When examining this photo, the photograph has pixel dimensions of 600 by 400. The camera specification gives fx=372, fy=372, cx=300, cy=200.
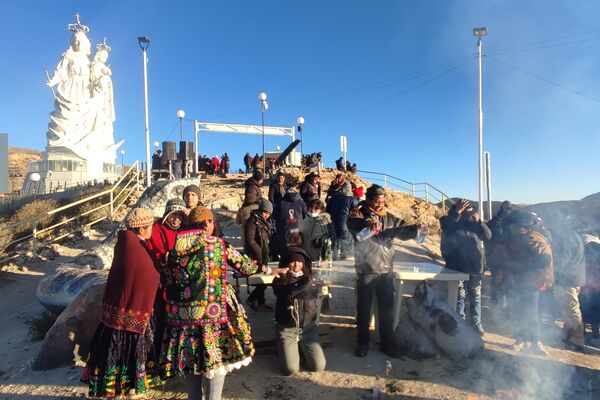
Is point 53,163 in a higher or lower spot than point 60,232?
higher

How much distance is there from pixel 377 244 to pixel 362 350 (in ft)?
3.63

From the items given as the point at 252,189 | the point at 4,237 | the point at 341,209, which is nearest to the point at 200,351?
the point at 252,189

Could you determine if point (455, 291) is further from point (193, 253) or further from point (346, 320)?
point (193, 253)

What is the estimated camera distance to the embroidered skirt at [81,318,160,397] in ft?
7.87

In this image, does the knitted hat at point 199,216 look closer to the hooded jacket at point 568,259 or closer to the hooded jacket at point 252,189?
the hooded jacket at point 252,189

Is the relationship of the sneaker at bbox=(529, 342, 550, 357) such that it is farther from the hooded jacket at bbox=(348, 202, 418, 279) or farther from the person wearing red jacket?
the person wearing red jacket

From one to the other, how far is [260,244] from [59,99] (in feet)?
87.9

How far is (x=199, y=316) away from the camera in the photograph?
2406 millimetres

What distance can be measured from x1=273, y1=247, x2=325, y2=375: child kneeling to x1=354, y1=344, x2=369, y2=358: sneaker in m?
0.45

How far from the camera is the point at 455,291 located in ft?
14.0

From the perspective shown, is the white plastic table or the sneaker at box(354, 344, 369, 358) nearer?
the sneaker at box(354, 344, 369, 358)

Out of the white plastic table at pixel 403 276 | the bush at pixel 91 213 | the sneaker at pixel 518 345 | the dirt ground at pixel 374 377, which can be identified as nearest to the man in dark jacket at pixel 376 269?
the white plastic table at pixel 403 276

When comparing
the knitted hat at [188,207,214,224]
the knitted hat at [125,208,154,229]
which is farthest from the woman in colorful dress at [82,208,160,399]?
the knitted hat at [188,207,214,224]

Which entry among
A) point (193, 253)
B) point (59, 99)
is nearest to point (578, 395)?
point (193, 253)
